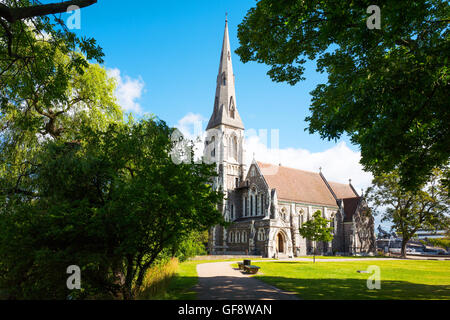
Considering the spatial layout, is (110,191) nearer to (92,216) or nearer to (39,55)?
(92,216)

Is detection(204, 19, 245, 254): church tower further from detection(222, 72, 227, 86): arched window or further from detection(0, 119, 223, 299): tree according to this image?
detection(0, 119, 223, 299): tree

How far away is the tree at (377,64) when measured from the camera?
7.88 meters

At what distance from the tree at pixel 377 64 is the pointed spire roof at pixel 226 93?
40.4 meters

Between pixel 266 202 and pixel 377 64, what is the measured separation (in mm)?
35583

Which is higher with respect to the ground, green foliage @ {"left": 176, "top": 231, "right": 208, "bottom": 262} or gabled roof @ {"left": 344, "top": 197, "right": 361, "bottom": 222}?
gabled roof @ {"left": 344, "top": 197, "right": 361, "bottom": 222}

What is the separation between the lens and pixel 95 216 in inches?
339

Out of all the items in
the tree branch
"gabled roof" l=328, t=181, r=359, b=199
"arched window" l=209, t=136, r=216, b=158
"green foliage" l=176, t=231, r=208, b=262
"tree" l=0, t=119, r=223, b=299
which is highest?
"arched window" l=209, t=136, r=216, b=158

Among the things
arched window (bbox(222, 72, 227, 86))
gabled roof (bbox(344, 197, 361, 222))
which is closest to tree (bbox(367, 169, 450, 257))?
gabled roof (bbox(344, 197, 361, 222))

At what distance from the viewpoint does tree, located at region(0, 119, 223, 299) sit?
8367 mm

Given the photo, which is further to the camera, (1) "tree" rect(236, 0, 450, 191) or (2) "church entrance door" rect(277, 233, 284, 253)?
(2) "church entrance door" rect(277, 233, 284, 253)

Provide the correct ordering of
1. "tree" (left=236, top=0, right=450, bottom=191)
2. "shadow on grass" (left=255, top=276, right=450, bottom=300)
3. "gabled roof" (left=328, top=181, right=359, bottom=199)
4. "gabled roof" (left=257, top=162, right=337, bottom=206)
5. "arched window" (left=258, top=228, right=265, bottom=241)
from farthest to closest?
"gabled roof" (left=328, top=181, right=359, bottom=199)
"gabled roof" (left=257, top=162, right=337, bottom=206)
"arched window" (left=258, top=228, right=265, bottom=241)
"shadow on grass" (left=255, top=276, right=450, bottom=300)
"tree" (left=236, top=0, right=450, bottom=191)

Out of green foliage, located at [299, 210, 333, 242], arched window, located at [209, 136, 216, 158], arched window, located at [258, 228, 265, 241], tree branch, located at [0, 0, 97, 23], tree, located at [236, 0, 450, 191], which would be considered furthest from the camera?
arched window, located at [209, 136, 216, 158]

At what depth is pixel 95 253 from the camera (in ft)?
27.6

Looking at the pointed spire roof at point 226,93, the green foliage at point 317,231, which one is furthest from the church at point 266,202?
the green foliage at point 317,231
